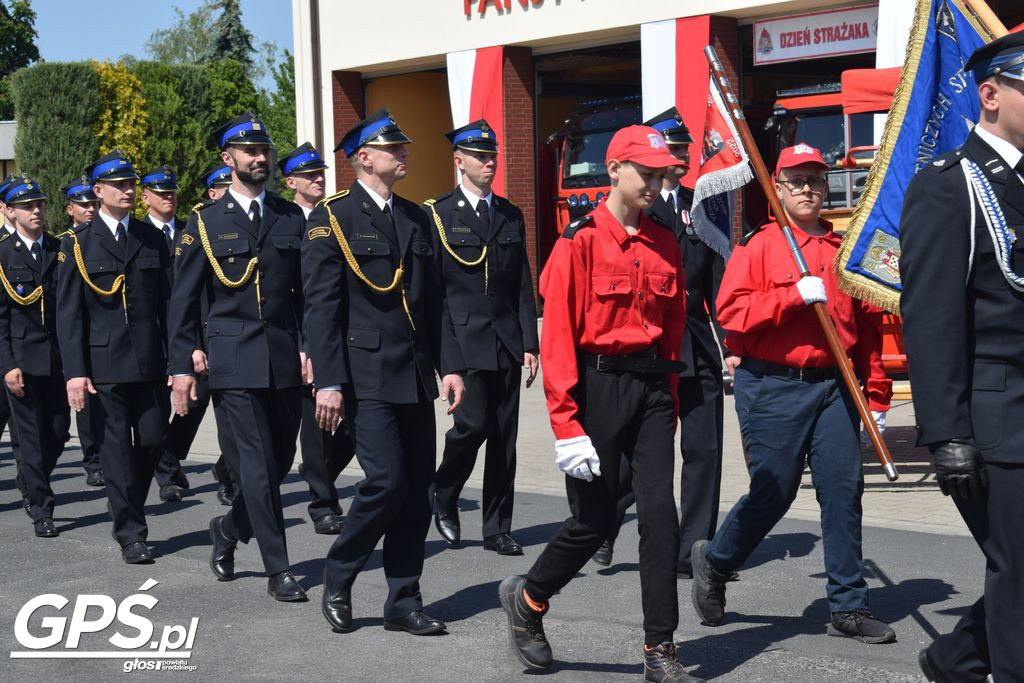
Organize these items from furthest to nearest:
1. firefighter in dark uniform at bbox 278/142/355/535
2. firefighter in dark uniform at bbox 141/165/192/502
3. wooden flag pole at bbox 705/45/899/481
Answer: firefighter in dark uniform at bbox 141/165/192/502 < firefighter in dark uniform at bbox 278/142/355/535 < wooden flag pole at bbox 705/45/899/481

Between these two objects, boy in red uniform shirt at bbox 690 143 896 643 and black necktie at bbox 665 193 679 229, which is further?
black necktie at bbox 665 193 679 229

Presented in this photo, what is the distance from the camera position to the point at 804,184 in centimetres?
618

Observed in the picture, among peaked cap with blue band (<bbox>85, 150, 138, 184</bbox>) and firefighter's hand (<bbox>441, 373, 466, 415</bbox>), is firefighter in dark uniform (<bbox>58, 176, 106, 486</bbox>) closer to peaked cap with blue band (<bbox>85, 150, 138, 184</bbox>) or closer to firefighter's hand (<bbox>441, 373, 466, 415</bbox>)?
peaked cap with blue band (<bbox>85, 150, 138, 184</bbox>)

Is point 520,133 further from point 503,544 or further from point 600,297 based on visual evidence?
point 600,297

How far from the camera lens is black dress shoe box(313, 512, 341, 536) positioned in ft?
28.4

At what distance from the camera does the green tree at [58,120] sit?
3359 centimetres

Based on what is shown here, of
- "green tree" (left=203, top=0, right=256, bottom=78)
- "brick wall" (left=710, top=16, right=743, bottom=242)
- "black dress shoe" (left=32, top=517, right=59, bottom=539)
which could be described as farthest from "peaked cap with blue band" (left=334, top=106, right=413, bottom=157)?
"green tree" (left=203, top=0, right=256, bottom=78)

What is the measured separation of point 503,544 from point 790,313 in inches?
101

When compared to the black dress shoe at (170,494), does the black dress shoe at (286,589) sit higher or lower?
higher

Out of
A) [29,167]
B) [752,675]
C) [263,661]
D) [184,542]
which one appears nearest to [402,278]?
[263,661]

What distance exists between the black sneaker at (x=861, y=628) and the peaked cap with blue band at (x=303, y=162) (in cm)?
505

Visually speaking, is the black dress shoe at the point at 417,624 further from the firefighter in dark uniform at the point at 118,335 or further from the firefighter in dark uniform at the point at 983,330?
the firefighter in dark uniform at the point at 983,330

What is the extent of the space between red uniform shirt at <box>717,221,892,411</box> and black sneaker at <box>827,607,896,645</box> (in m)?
0.88

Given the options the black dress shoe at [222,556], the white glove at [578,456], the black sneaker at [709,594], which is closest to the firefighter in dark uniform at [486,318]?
the black dress shoe at [222,556]
